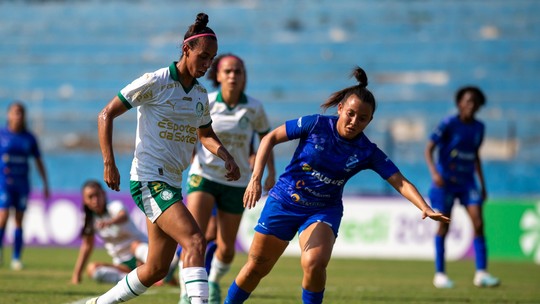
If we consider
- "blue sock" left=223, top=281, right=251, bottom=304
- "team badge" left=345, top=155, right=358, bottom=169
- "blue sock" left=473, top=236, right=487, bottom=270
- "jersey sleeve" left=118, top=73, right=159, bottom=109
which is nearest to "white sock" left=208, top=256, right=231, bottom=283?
"blue sock" left=223, top=281, right=251, bottom=304

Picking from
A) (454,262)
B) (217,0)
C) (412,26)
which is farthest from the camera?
(217,0)

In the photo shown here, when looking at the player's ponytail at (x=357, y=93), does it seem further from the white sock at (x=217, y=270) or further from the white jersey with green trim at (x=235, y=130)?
the white sock at (x=217, y=270)

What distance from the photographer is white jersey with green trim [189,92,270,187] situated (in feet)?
28.2

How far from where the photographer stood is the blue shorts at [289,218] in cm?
659

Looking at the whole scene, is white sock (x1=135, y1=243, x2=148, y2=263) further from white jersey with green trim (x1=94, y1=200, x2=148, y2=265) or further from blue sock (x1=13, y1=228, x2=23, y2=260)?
blue sock (x1=13, y1=228, x2=23, y2=260)

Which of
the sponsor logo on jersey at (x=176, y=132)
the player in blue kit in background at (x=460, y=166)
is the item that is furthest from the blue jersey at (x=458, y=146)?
the sponsor logo on jersey at (x=176, y=132)

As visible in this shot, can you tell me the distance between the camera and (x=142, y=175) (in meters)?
6.29

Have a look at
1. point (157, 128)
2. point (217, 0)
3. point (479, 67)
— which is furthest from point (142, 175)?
point (217, 0)

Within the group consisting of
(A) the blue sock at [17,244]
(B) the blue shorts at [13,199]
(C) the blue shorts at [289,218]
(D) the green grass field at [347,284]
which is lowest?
(D) the green grass field at [347,284]

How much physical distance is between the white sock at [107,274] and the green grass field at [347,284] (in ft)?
0.49

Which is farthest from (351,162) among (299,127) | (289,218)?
(289,218)

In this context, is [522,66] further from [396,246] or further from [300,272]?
[300,272]

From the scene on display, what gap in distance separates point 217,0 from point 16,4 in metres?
8.25

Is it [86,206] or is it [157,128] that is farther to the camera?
[86,206]
